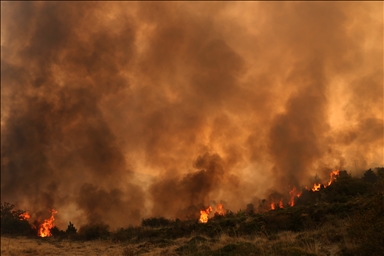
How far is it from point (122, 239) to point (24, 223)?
108ft

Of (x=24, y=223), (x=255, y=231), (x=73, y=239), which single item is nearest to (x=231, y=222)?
(x=255, y=231)

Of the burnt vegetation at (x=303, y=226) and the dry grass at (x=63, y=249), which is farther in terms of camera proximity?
the dry grass at (x=63, y=249)

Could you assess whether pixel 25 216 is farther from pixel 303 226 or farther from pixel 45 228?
pixel 303 226

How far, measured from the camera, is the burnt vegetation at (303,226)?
11.3m

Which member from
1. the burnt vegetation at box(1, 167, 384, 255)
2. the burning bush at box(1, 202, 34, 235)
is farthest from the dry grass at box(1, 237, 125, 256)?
the burning bush at box(1, 202, 34, 235)

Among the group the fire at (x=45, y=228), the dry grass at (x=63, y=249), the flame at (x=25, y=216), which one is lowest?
the dry grass at (x=63, y=249)

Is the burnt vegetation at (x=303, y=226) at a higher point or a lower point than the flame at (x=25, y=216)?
lower

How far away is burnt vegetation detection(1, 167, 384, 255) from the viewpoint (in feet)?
37.2

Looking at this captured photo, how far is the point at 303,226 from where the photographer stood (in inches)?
869

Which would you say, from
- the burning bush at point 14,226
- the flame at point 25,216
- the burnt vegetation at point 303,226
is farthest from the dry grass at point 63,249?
the flame at point 25,216

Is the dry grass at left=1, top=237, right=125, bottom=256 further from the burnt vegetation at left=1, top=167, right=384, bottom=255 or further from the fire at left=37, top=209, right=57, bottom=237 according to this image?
the fire at left=37, top=209, right=57, bottom=237

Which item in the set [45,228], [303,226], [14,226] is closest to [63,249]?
[303,226]

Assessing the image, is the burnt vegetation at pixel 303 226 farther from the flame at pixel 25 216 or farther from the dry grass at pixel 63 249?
the flame at pixel 25 216

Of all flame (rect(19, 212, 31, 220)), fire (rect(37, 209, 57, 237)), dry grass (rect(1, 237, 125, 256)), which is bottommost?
dry grass (rect(1, 237, 125, 256))
